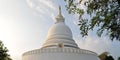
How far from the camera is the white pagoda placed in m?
32.1

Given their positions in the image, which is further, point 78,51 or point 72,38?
point 72,38

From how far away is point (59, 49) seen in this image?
32.3 m

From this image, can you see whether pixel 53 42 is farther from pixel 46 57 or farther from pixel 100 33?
pixel 100 33

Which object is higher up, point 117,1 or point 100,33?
point 117,1

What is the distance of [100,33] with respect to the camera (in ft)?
31.9

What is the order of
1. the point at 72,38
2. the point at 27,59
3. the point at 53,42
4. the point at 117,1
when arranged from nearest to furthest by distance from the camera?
the point at 117,1 → the point at 27,59 → the point at 53,42 → the point at 72,38

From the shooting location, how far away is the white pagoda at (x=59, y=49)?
32.1 m

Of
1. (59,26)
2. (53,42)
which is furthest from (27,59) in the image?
(59,26)

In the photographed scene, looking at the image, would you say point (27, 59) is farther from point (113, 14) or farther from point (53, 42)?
point (113, 14)

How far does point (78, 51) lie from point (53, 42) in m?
6.58

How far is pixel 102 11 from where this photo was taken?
9438mm

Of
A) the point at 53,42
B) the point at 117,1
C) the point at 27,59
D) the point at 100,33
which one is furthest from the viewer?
the point at 53,42

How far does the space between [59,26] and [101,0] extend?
31937 millimetres

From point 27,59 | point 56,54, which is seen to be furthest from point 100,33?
point 27,59
